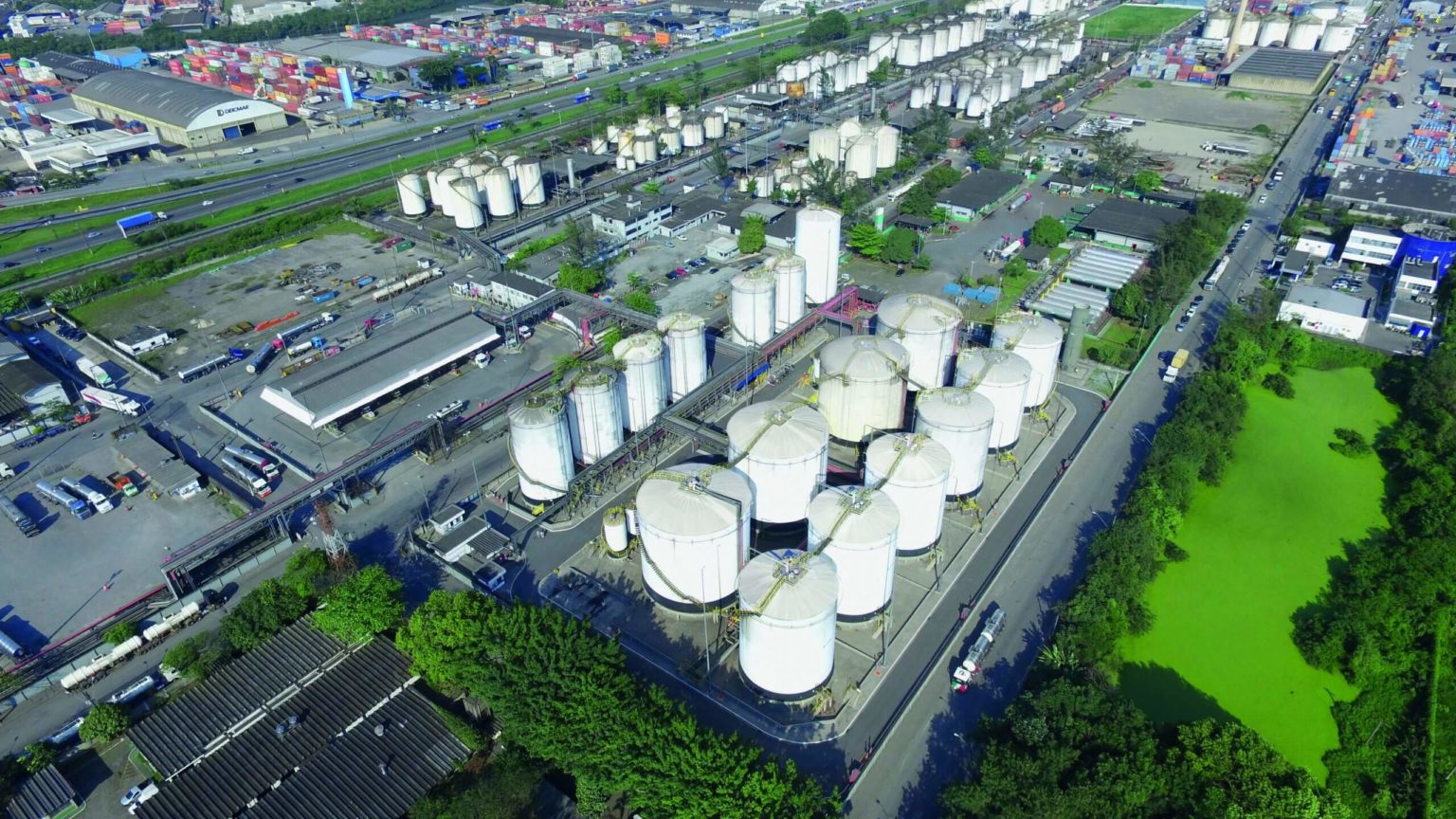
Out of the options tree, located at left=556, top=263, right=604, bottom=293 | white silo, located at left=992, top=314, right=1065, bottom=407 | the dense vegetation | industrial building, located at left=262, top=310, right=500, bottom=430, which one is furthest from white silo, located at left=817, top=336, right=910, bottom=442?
industrial building, located at left=262, top=310, right=500, bottom=430

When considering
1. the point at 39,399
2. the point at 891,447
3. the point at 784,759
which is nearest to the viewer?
the point at 784,759

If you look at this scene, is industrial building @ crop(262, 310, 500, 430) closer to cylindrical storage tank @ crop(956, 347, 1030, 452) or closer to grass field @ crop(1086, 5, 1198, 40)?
cylindrical storage tank @ crop(956, 347, 1030, 452)

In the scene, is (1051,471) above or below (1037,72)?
below

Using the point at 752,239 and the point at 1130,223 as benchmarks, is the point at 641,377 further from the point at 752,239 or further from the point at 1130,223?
the point at 1130,223

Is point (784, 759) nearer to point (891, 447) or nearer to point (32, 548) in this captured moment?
point (891, 447)

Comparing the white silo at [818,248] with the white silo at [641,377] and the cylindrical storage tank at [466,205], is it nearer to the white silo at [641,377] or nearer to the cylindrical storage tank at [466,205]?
the white silo at [641,377]

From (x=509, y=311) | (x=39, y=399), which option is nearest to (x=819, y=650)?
(x=509, y=311)
